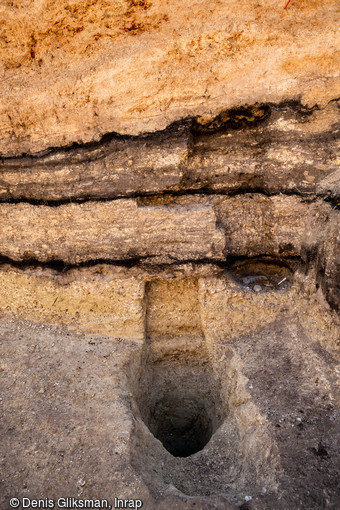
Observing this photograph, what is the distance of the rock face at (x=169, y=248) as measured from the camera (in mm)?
1921

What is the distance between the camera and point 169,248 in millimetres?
2713

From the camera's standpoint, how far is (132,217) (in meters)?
2.63

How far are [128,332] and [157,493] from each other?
1.28 m

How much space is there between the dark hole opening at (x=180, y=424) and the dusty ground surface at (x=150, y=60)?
102 inches

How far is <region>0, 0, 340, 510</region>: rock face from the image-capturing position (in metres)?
1.92

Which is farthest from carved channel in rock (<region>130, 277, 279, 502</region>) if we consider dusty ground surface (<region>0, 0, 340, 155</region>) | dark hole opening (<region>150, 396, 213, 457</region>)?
dusty ground surface (<region>0, 0, 340, 155</region>)

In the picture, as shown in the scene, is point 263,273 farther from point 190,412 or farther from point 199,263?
point 190,412

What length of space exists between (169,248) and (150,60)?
142cm

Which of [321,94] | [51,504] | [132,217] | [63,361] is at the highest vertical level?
[321,94]

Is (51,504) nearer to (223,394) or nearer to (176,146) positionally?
(223,394)

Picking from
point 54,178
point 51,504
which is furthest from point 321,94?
point 51,504

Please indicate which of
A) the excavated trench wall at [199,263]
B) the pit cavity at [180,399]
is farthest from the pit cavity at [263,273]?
the pit cavity at [180,399]

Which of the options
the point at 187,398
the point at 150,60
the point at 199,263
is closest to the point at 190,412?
the point at 187,398

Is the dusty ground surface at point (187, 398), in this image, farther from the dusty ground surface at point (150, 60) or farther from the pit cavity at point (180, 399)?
the dusty ground surface at point (150, 60)
